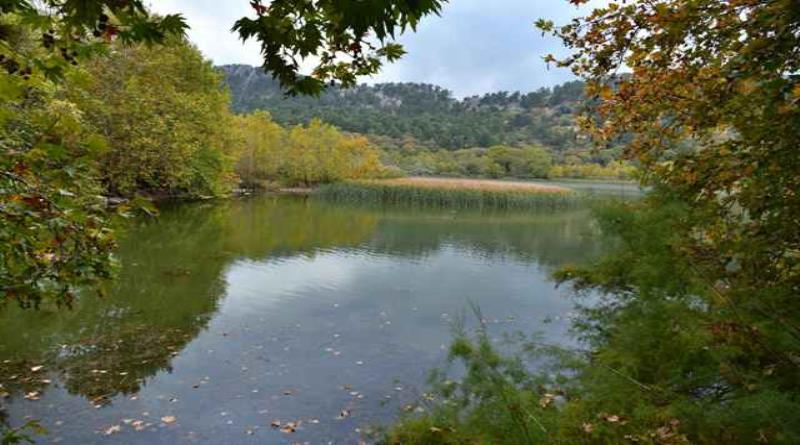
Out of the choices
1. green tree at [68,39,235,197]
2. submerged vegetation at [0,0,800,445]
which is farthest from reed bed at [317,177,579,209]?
submerged vegetation at [0,0,800,445]

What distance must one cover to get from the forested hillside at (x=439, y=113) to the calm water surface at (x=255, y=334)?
152 ft

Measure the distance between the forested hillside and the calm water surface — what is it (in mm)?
46287

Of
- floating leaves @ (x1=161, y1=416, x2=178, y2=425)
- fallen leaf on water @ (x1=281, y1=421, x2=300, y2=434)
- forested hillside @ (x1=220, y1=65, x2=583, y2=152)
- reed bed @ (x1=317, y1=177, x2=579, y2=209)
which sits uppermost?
forested hillside @ (x1=220, y1=65, x2=583, y2=152)

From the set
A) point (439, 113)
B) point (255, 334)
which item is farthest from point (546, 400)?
point (439, 113)

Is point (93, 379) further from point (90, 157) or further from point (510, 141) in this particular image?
point (510, 141)

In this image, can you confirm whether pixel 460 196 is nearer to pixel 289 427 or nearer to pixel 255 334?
pixel 255 334

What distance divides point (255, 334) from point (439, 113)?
15154 cm

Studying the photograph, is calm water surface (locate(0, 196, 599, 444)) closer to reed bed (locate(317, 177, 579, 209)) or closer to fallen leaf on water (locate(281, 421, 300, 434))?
fallen leaf on water (locate(281, 421, 300, 434))

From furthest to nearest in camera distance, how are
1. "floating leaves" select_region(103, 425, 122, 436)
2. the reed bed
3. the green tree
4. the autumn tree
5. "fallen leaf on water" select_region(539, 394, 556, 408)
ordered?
the reed bed → the green tree → "floating leaves" select_region(103, 425, 122, 436) → "fallen leaf on water" select_region(539, 394, 556, 408) → the autumn tree

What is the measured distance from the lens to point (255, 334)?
10.2 meters

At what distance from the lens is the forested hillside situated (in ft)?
355

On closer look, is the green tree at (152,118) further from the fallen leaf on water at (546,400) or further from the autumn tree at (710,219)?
the autumn tree at (710,219)

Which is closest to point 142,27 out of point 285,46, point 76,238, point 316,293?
point 285,46

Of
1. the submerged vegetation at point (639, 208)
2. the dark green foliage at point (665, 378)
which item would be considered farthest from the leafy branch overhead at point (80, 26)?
the dark green foliage at point (665, 378)
